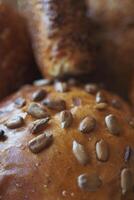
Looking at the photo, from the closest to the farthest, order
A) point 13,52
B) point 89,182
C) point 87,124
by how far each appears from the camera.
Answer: point 89,182 < point 87,124 < point 13,52

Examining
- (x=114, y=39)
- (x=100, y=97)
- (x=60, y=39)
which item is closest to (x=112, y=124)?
(x=100, y=97)

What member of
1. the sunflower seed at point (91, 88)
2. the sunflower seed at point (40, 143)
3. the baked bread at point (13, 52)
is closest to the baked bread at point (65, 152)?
the sunflower seed at point (40, 143)

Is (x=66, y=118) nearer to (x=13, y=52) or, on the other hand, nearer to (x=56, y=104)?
(x=56, y=104)

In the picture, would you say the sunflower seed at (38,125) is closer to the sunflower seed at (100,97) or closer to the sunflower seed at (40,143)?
the sunflower seed at (40,143)

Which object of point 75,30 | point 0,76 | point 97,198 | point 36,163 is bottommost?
point 97,198

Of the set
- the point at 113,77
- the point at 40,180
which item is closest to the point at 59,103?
the point at 40,180

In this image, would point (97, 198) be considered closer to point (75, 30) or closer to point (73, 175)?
point (73, 175)

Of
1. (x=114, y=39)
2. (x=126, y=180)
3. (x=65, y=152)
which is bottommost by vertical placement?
(x=126, y=180)
